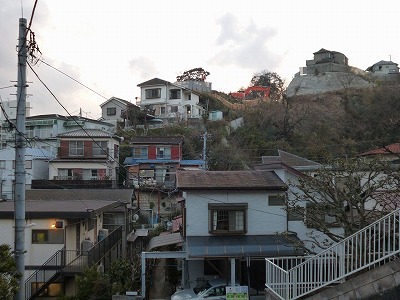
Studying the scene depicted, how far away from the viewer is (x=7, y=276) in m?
7.73

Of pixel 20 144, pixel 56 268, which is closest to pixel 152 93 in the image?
pixel 56 268

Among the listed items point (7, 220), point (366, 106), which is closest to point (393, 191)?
point (7, 220)

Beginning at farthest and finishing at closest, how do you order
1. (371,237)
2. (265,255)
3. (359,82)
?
(359,82) < (265,255) < (371,237)

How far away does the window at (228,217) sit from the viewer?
16.4 meters

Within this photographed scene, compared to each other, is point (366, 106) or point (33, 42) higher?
point (366, 106)

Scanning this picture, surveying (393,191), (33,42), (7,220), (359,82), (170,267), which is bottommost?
(170,267)

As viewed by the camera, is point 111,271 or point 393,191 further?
point 111,271

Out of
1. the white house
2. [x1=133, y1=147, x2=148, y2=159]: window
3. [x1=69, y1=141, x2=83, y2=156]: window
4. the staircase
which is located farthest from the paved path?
[x1=69, y1=141, x2=83, y2=156]: window

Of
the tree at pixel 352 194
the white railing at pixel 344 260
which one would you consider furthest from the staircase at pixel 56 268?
the tree at pixel 352 194

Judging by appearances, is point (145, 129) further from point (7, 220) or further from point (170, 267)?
point (7, 220)

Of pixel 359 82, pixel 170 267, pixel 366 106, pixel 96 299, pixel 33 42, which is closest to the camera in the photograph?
pixel 33 42

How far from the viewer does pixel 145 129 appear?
4347 cm

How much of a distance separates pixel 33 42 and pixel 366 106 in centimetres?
4473

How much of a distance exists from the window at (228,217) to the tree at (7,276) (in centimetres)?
961
